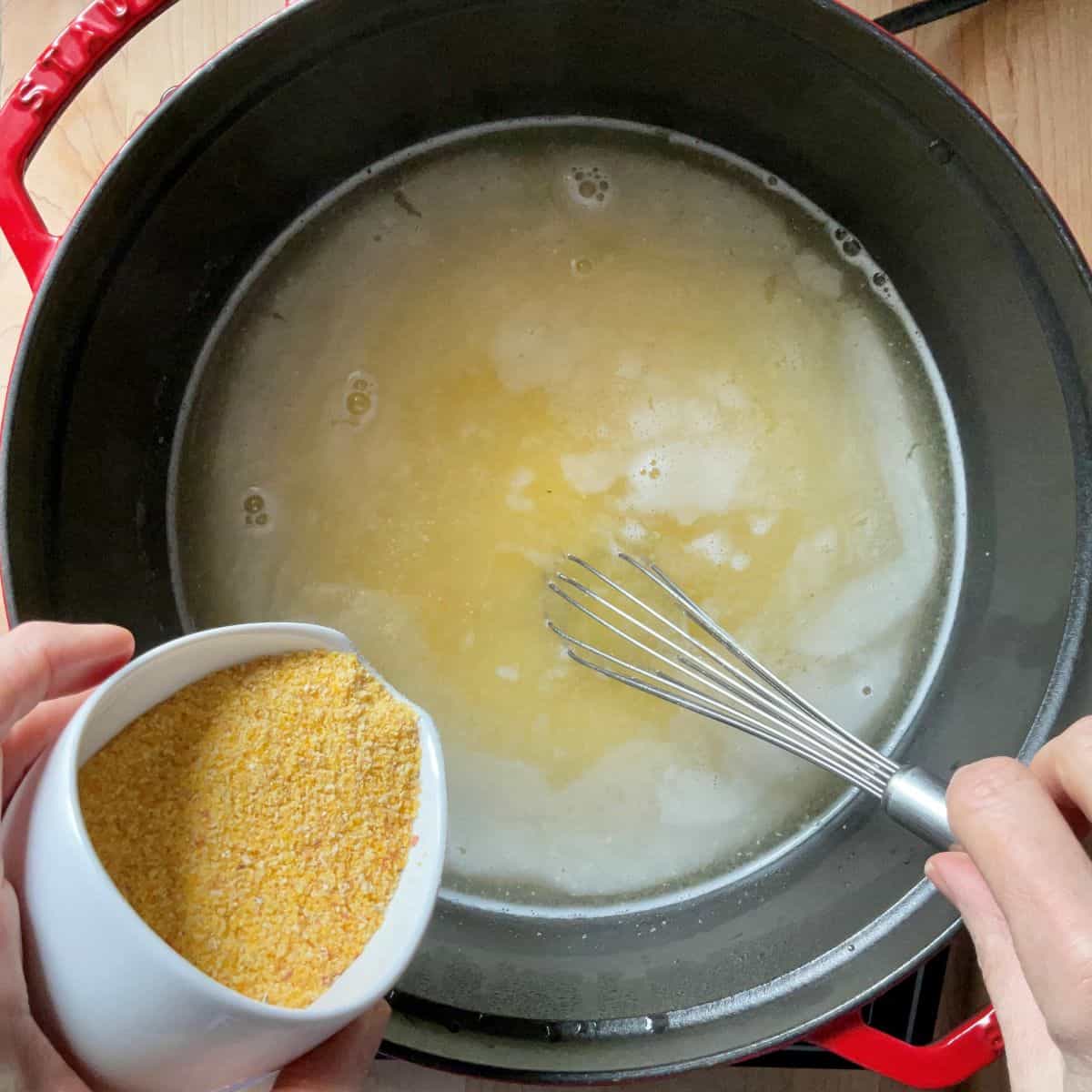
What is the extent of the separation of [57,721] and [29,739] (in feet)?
0.06

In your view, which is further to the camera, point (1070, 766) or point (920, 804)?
point (920, 804)

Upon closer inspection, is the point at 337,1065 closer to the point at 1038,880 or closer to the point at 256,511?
the point at 1038,880

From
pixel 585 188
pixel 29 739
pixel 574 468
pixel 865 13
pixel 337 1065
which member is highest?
pixel 865 13

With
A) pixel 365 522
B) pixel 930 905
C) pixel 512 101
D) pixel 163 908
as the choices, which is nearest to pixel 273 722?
pixel 163 908

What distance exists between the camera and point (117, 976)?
429 mm

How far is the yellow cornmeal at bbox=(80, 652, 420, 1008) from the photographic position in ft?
1.63

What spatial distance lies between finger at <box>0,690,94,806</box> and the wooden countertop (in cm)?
37

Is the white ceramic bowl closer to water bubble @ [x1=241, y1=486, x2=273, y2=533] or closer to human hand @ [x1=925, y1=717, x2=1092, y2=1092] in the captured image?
human hand @ [x1=925, y1=717, x2=1092, y2=1092]

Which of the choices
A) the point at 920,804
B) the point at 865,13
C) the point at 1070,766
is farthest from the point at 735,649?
the point at 865,13

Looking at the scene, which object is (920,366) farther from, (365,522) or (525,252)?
(365,522)

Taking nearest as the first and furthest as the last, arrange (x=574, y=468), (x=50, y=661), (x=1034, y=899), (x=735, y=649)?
(x=1034, y=899), (x=50, y=661), (x=735, y=649), (x=574, y=468)

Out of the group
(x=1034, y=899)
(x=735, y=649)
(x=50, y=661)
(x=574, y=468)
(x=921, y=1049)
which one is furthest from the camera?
(x=574, y=468)

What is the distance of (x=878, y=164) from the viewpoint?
2.71 feet

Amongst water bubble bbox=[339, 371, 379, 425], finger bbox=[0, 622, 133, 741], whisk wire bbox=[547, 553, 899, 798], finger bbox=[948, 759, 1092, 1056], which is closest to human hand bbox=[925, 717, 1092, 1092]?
finger bbox=[948, 759, 1092, 1056]
